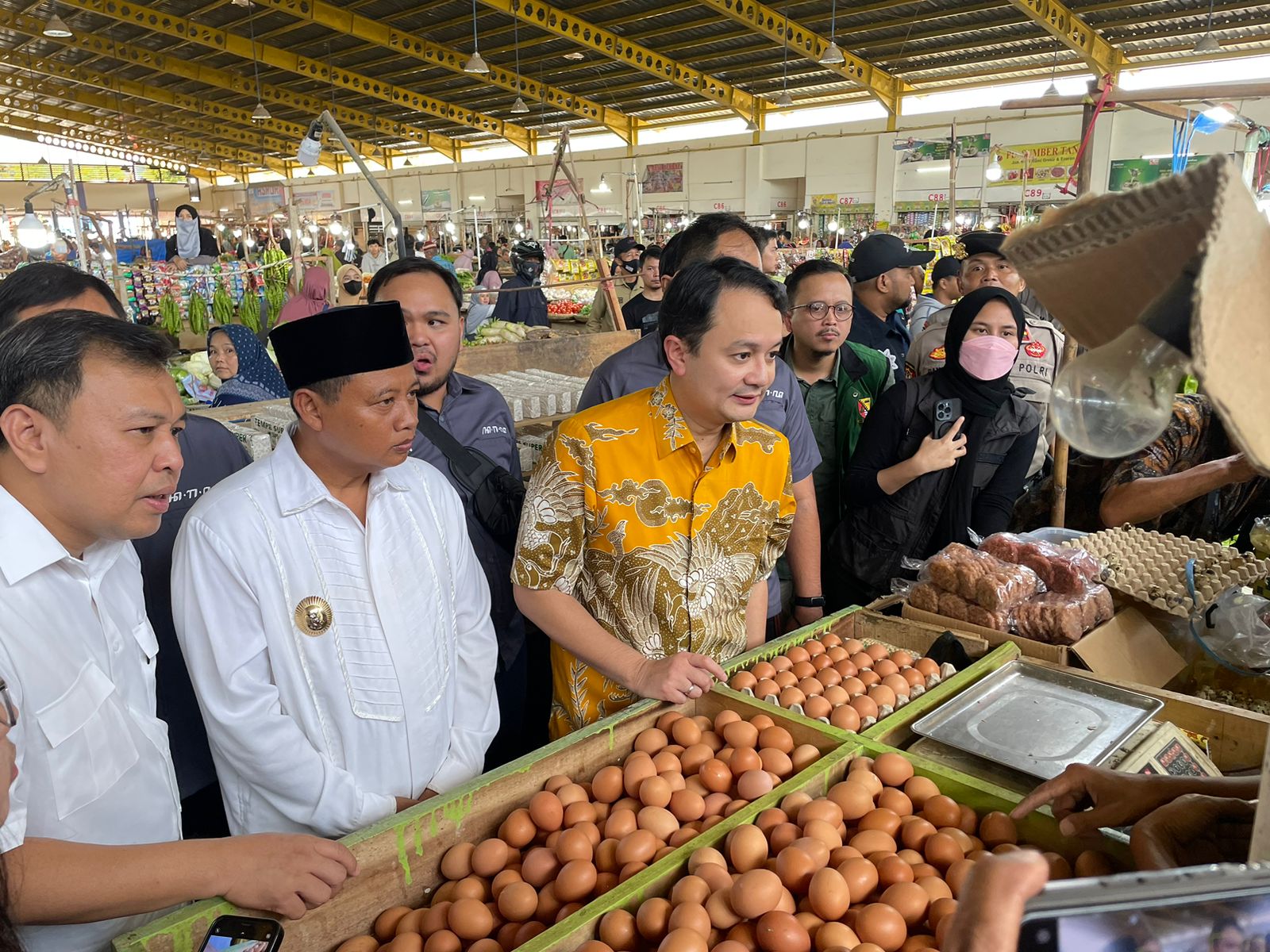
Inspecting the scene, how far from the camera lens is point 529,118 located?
997 inches

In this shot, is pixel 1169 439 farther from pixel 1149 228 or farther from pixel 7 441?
pixel 7 441

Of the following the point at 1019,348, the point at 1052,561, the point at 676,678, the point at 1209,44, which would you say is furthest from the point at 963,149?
the point at 676,678

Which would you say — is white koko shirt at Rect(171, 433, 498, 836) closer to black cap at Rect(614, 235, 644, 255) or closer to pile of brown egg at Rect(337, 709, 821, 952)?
pile of brown egg at Rect(337, 709, 821, 952)

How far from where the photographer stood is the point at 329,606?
1.64 metres

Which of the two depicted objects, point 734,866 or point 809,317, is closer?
point 734,866

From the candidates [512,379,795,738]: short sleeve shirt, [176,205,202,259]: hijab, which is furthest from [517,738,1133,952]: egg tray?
[176,205,202,259]: hijab

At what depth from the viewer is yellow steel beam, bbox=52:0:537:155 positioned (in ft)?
52.6

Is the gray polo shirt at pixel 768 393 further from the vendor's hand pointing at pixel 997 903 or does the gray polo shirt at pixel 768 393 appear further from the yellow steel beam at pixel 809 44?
the yellow steel beam at pixel 809 44

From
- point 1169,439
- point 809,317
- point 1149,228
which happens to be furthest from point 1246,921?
point 809,317

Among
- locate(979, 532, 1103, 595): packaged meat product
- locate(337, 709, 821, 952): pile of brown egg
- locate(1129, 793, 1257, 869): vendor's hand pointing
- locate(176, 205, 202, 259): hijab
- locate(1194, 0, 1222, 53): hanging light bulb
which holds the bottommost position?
locate(337, 709, 821, 952): pile of brown egg

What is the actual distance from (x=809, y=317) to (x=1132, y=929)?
107 inches

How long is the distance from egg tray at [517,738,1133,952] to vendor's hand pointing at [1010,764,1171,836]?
3.7 inches

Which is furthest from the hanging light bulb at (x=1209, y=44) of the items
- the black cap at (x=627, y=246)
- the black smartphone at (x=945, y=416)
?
the black smartphone at (x=945, y=416)

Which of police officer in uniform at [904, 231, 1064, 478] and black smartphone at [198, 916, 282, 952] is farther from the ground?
police officer in uniform at [904, 231, 1064, 478]
